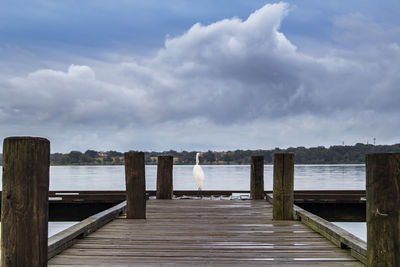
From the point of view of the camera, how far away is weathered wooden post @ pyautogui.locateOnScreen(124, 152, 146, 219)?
21.2 feet

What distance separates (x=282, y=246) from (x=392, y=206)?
164 centimetres

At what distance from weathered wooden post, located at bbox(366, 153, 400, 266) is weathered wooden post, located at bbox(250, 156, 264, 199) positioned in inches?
244

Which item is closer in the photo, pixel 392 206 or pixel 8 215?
pixel 8 215

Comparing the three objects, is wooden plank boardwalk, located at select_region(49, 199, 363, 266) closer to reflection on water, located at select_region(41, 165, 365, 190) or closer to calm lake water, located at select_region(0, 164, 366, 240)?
calm lake water, located at select_region(0, 164, 366, 240)

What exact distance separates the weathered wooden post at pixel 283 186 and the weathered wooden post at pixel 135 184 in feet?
6.88

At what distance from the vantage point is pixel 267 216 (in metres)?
6.99

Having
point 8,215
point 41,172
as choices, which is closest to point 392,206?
point 41,172

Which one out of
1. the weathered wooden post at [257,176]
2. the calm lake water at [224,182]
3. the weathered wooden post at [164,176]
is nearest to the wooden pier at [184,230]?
the weathered wooden post at [257,176]

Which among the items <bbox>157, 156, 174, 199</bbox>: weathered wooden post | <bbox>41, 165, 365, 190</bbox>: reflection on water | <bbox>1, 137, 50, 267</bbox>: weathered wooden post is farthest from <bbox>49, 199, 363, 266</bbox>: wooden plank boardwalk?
<bbox>41, 165, 365, 190</bbox>: reflection on water

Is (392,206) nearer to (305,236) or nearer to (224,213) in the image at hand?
(305,236)

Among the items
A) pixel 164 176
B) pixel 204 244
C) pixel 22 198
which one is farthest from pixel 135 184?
pixel 22 198

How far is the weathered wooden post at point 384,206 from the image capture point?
10.5 ft

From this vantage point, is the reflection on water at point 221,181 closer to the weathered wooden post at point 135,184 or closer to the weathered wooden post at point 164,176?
the weathered wooden post at point 164,176

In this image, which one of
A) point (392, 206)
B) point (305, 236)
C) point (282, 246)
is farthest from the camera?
point (305, 236)
